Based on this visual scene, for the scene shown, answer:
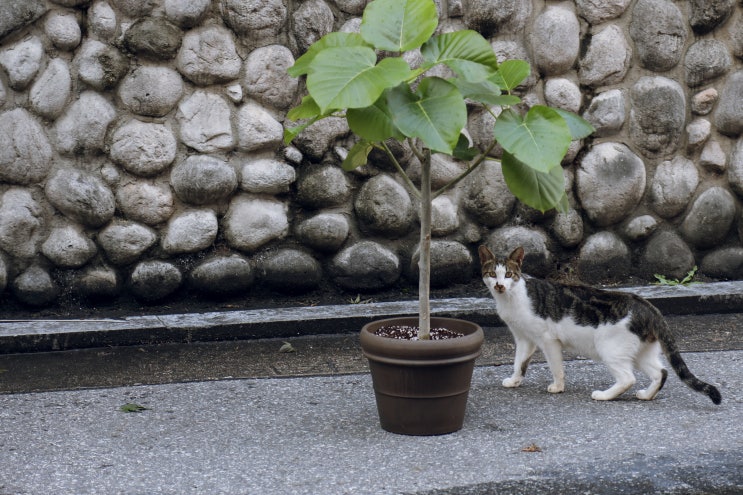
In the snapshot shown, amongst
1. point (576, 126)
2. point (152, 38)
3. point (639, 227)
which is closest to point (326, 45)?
point (576, 126)

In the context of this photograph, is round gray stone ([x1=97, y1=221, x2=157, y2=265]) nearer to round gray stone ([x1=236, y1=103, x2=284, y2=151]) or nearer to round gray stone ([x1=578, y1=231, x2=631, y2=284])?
round gray stone ([x1=236, y1=103, x2=284, y2=151])

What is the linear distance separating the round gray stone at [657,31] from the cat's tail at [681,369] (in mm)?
2412

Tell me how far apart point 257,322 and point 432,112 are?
7.26 ft

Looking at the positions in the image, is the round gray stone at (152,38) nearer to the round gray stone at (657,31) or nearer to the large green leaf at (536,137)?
the large green leaf at (536,137)

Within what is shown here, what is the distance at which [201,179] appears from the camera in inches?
215

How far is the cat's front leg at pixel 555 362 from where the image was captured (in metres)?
4.35

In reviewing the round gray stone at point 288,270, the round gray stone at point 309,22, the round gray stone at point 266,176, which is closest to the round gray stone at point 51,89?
the round gray stone at point 266,176

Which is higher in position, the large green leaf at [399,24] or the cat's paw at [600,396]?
the large green leaf at [399,24]

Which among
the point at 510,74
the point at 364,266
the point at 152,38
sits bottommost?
the point at 364,266

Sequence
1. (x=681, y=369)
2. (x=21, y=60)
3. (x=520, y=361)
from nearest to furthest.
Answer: (x=681, y=369) < (x=520, y=361) < (x=21, y=60)

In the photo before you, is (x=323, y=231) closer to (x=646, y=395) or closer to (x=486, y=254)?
(x=486, y=254)

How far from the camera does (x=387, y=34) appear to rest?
3570 millimetres

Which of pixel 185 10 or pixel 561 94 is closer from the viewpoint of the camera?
pixel 185 10

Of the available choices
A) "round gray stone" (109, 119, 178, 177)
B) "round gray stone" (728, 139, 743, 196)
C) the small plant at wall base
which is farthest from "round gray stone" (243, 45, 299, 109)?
"round gray stone" (728, 139, 743, 196)
